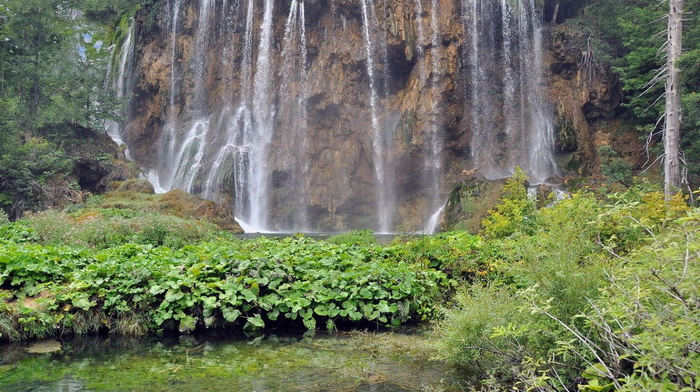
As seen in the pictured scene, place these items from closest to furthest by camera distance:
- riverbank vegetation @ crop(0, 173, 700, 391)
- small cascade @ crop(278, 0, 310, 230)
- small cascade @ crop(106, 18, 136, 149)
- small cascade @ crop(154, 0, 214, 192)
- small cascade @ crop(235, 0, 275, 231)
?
riverbank vegetation @ crop(0, 173, 700, 391)
small cascade @ crop(235, 0, 275, 231)
small cascade @ crop(278, 0, 310, 230)
small cascade @ crop(154, 0, 214, 192)
small cascade @ crop(106, 18, 136, 149)

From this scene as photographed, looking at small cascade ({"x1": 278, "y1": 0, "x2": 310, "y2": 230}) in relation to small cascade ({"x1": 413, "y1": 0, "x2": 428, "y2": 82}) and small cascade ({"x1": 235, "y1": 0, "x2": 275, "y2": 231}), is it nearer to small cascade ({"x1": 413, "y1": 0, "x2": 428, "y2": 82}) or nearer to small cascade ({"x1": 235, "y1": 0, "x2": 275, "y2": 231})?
small cascade ({"x1": 235, "y1": 0, "x2": 275, "y2": 231})

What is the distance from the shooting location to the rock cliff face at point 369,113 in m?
30.1

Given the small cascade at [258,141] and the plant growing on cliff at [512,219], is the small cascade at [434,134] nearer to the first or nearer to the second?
the small cascade at [258,141]

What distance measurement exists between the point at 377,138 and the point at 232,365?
26439 mm

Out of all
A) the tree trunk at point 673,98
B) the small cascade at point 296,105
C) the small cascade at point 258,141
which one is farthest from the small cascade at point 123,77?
the tree trunk at point 673,98

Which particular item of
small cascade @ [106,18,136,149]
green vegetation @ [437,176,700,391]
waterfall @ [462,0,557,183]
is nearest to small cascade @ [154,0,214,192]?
small cascade @ [106,18,136,149]

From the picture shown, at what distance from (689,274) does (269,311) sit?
529 cm

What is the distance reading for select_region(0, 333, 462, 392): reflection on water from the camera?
485cm

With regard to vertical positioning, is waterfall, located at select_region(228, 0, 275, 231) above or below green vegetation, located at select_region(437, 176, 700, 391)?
above

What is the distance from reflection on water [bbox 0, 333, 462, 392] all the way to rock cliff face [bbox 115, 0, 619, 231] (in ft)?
72.0

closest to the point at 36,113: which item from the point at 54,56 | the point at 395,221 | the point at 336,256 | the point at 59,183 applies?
the point at 54,56

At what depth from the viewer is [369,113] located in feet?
104

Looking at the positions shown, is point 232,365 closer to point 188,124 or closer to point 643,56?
point 643,56

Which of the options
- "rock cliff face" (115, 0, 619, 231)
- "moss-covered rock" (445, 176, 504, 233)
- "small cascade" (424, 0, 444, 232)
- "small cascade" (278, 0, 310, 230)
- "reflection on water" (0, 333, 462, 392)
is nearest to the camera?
"reflection on water" (0, 333, 462, 392)
